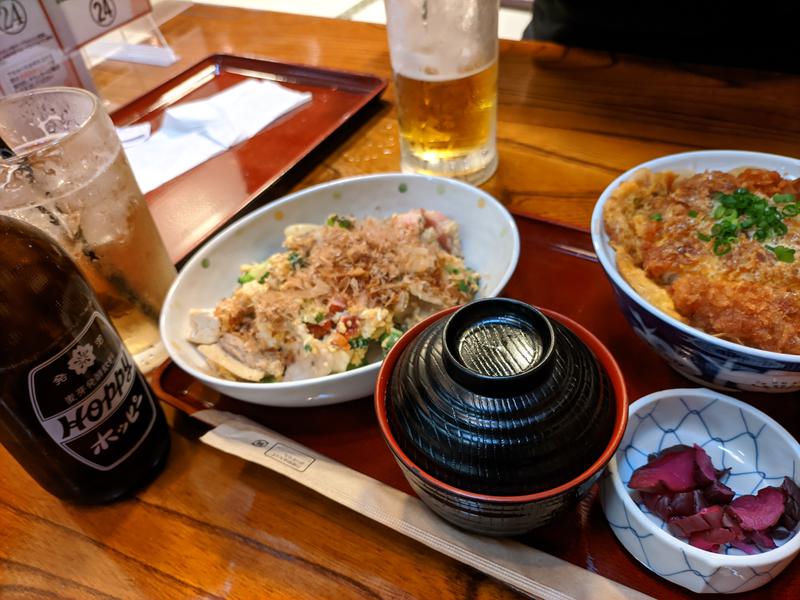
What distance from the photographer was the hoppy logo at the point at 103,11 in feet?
6.65

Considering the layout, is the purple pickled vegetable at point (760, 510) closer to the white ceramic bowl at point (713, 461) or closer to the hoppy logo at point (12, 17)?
the white ceramic bowl at point (713, 461)

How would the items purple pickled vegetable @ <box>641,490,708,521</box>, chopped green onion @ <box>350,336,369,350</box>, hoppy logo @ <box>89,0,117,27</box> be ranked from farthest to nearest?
hoppy logo @ <box>89,0,117,27</box> → chopped green onion @ <box>350,336,369,350</box> → purple pickled vegetable @ <box>641,490,708,521</box>

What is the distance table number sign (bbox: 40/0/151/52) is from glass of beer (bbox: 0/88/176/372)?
3.17ft

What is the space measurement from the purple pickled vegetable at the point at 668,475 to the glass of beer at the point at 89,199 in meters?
0.98

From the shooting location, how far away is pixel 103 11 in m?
2.07

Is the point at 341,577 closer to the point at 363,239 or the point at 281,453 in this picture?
the point at 281,453

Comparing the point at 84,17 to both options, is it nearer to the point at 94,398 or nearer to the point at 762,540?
the point at 94,398

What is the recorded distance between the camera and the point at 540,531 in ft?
3.00

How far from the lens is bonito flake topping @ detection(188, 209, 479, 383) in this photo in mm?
1178

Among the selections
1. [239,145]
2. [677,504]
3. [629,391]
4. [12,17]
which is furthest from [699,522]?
[12,17]

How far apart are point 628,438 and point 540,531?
241mm

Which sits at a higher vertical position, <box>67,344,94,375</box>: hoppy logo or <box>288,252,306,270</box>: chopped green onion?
<box>67,344,94,375</box>: hoppy logo

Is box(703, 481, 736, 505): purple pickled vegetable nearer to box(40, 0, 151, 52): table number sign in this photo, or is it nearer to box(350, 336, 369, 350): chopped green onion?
box(350, 336, 369, 350): chopped green onion

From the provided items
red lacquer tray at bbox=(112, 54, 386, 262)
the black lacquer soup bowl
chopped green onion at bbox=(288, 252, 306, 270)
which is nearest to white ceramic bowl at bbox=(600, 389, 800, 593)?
the black lacquer soup bowl
